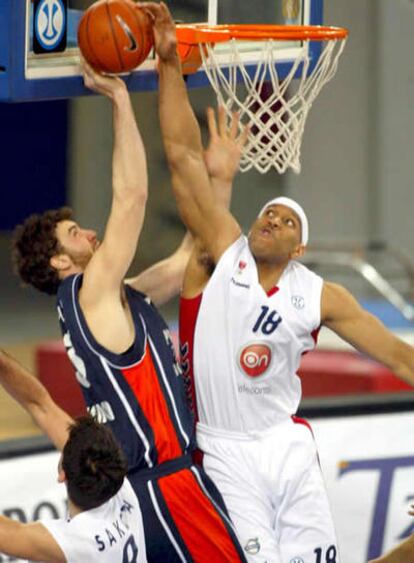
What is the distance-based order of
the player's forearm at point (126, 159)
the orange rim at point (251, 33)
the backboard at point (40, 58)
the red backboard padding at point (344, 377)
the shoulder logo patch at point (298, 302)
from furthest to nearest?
the red backboard padding at point (344, 377) → the orange rim at point (251, 33) → the backboard at point (40, 58) → the shoulder logo patch at point (298, 302) → the player's forearm at point (126, 159)

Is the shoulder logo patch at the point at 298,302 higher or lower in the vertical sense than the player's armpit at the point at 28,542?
higher

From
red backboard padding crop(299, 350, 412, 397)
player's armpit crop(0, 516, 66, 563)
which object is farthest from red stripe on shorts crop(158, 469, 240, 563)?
red backboard padding crop(299, 350, 412, 397)

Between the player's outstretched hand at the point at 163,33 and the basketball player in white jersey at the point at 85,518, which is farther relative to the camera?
the player's outstretched hand at the point at 163,33

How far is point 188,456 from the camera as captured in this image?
505cm

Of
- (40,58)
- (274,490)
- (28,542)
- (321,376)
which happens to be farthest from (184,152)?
(321,376)

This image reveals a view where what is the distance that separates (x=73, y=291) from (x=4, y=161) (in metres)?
8.93

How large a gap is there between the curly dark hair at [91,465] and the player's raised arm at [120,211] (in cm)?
61

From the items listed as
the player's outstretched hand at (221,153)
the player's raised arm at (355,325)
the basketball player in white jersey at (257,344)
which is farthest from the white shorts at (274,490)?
the player's outstretched hand at (221,153)

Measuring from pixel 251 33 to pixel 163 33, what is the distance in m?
0.68

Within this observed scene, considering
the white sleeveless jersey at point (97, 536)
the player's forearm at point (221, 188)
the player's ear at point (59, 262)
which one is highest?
the player's forearm at point (221, 188)

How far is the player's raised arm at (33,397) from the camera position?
527 cm

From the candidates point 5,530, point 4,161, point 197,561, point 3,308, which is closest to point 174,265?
point 197,561

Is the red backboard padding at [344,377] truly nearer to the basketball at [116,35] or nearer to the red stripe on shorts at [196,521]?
the red stripe on shorts at [196,521]

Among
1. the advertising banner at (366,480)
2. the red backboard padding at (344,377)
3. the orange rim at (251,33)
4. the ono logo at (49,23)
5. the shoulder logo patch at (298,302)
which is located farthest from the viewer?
the red backboard padding at (344,377)
